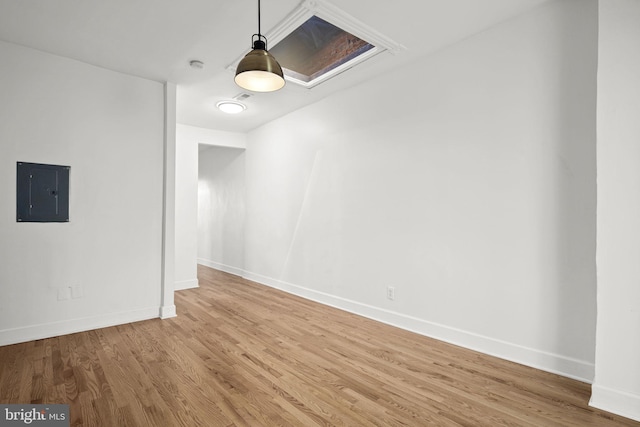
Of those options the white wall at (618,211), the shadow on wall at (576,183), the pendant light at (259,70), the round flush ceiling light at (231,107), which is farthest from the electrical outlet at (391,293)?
the round flush ceiling light at (231,107)

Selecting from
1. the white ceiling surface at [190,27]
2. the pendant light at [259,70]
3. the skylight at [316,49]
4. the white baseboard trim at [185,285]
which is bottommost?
the white baseboard trim at [185,285]

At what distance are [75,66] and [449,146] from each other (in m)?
4.03

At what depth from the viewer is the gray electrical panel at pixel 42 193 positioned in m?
3.13

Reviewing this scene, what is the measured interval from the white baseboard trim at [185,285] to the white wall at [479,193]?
2322 millimetres

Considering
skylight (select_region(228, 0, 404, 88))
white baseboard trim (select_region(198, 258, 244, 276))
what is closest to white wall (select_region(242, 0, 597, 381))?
skylight (select_region(228, 0, 404, 88))

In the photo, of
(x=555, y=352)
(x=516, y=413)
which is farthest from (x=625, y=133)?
(x=516, y=413)

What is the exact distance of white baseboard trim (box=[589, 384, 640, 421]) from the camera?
1950mm

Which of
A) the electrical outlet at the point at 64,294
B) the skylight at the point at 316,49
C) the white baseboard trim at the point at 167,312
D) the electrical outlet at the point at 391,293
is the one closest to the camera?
the skylight at the point at 316,49

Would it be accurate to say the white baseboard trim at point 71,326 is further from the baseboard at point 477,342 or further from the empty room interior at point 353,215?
A: the baseboard at point 477,342

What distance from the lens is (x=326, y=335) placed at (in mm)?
3281

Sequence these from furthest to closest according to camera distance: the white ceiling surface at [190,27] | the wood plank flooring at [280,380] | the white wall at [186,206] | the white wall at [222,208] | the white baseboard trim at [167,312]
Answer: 1. the white wall at [222,208]
2. the white wall at [186,206]
3. the white baseboard trim at [167,312]
4. the white ceiling surface at [190,27]
5. the wood plank flooring at [280,380]

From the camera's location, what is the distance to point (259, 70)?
76.3 inches

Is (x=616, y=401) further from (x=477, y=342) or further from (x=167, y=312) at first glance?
(x=167, y=312)

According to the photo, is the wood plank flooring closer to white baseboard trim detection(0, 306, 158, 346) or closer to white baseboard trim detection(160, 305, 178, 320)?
white baseboard trim detection(0, 306, 158, 346)
